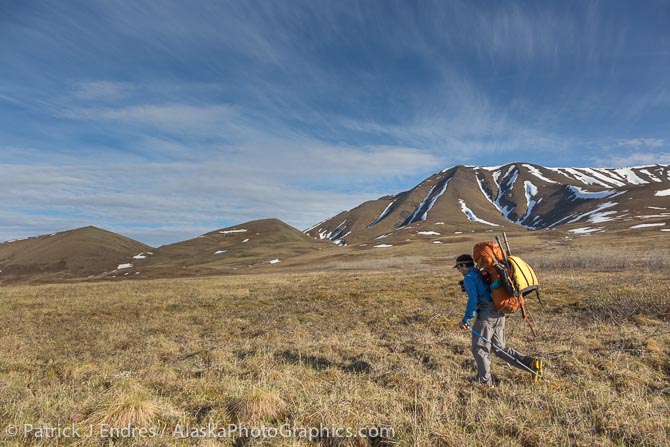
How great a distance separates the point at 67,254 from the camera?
15438 cm

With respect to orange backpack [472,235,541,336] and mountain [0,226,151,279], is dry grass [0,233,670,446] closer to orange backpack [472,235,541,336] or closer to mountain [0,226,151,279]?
orange backpack [472,235,541,336]

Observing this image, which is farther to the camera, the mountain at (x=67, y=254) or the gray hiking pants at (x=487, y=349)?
the mountain at (x=67, y=254)

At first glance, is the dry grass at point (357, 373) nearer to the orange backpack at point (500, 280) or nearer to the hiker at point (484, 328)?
the hiker at point (484, 328)

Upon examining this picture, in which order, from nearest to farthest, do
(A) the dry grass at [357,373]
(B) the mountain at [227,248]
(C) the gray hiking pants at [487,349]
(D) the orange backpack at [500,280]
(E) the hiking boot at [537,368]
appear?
1. (A) the dry grass at [357,373]
2. (D) the orange backpack at [500,280]
3. (E) the hiking boot at [537,368]
4. (C) the gray hiking pants at [487,349]
5. (B) the mountain at [227,248]

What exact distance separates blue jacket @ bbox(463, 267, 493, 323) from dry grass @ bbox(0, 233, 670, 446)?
164 centimetres

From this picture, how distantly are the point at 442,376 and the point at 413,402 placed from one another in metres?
1.90

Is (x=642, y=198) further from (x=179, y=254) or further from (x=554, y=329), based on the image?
(x=179, y=254)

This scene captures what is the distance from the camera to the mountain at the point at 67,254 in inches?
5379

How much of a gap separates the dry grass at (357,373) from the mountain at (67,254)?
13676 cm

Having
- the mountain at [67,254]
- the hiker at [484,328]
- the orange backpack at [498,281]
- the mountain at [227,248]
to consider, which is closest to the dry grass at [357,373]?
the hiker at [484,328]

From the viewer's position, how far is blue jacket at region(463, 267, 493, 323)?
718cm

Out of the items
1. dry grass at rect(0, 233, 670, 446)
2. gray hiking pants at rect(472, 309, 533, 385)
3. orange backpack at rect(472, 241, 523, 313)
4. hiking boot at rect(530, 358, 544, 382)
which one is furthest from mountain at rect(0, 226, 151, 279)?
hiking boot at rect(530, 358, 544, 382)

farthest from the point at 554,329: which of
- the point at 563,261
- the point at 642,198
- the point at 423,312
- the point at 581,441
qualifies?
the point at 642,198

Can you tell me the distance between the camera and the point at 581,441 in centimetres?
471
